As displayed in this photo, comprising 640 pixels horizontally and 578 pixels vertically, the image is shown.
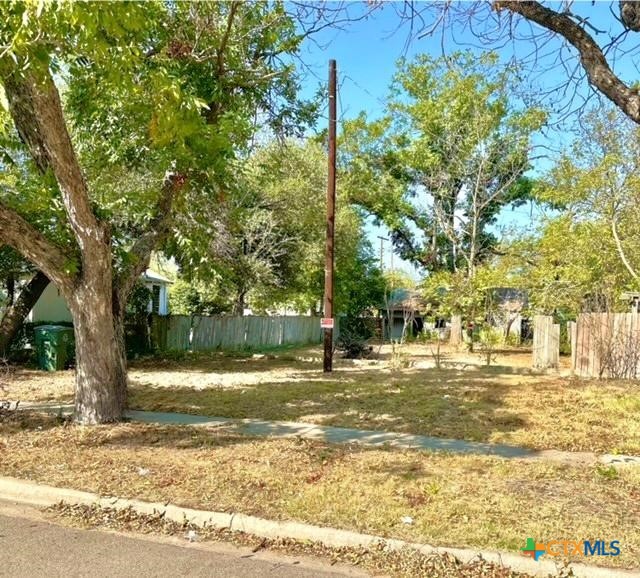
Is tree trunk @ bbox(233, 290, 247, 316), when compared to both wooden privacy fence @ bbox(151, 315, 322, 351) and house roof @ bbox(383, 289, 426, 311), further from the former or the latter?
house roof @ bbox(383, 289, 426, 311)

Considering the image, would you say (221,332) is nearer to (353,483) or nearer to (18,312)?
(18,312)

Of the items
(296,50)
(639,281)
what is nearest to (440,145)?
(639,281)

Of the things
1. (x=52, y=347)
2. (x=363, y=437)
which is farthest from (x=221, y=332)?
(x=363, y=437)

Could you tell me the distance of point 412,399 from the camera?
10148 mm

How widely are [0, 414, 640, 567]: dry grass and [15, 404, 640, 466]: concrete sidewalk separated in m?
0.41

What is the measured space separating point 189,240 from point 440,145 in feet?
77.4

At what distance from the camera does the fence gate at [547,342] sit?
1608cm

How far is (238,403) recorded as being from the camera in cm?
959

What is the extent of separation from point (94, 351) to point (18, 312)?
28.7 feet

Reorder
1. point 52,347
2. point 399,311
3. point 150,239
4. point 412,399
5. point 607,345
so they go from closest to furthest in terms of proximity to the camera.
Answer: point 150,239, point 412,399, point 607,345, point 52,347, point 399,311

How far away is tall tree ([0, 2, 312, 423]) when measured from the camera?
5.37 meters

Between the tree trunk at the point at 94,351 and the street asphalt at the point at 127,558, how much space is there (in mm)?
3104

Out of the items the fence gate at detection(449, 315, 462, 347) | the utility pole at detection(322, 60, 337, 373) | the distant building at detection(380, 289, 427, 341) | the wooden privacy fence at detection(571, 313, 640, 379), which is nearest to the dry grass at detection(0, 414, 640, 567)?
the utility pole at detection(322, 60, 337, 373)

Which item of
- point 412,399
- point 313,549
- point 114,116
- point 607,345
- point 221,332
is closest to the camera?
point 313,549
